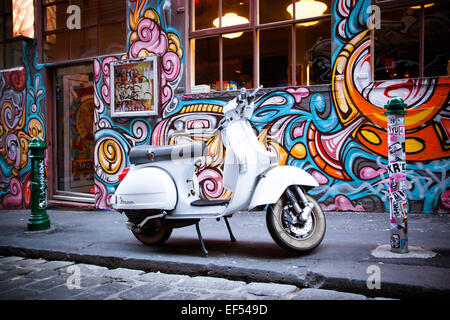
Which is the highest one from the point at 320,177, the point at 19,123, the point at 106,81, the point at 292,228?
the point at 106,81

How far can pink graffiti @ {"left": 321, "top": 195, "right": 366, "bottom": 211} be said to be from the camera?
19.6 ft

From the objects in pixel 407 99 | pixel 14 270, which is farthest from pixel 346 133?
pixel 14 270

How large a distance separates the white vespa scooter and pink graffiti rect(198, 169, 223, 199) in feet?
7.87

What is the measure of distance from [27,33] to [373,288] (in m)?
8.56

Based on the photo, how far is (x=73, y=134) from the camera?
8578mm

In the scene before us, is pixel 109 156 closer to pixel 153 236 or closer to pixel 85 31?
pixel 85 31

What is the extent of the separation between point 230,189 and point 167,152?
81 cm

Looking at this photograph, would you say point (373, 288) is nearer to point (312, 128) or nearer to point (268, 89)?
point (312, 128)

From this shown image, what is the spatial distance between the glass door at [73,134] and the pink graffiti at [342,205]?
502 centimetres

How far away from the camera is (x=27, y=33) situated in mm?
8406

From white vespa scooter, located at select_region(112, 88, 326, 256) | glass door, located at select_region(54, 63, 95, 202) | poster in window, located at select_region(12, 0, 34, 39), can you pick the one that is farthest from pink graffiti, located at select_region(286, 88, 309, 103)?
poster in window, located at select_region(12, 0, 34, 39)

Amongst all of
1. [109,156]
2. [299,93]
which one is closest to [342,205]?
[299,93]

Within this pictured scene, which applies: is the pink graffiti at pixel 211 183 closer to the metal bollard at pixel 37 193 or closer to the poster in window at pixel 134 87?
the poster in window at pixel 134 87

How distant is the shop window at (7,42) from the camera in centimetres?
912
